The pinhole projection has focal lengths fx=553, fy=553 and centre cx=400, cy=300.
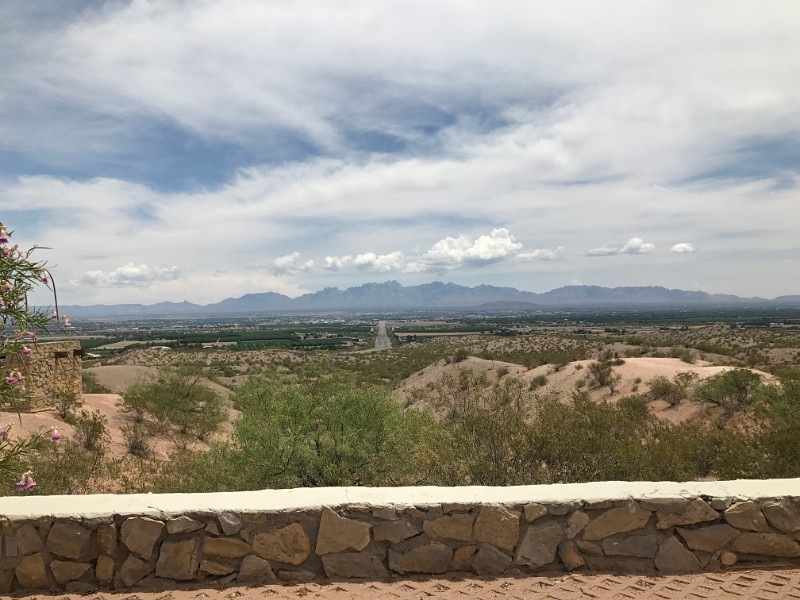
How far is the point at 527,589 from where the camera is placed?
448cm

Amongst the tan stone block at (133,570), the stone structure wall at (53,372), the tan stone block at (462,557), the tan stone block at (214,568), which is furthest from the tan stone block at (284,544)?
the stone structure wall at (53,372)

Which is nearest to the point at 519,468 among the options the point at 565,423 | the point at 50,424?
the point at 565,423

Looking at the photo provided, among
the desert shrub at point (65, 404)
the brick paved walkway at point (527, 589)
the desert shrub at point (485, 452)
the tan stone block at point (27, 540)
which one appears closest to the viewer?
the brick paved walkway at point (527, 589)

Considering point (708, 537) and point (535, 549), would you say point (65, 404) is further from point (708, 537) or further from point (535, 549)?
point (708, 537)

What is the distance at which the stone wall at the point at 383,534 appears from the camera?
4543mm

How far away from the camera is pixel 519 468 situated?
8242 mm

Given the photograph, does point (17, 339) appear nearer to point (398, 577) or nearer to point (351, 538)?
point (351, 538)

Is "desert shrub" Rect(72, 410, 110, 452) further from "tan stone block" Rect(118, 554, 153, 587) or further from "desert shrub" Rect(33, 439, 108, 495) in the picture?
"tan stone block" Rect(118, 554, 153, 587)

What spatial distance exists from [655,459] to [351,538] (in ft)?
23.6

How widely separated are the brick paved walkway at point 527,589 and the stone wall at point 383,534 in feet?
0.38

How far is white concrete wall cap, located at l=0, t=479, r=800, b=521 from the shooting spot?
4586mm

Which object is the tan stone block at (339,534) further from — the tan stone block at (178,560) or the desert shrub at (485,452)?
the desert shrub at (485,452)

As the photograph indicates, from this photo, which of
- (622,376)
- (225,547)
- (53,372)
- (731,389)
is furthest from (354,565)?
(622,376)

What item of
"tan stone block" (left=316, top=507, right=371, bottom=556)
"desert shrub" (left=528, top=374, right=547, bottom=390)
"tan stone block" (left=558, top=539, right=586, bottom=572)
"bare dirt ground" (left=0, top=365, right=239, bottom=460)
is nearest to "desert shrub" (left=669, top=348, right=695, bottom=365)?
"desert shrub" (left=528, top=374, right=547, bottom=390)
